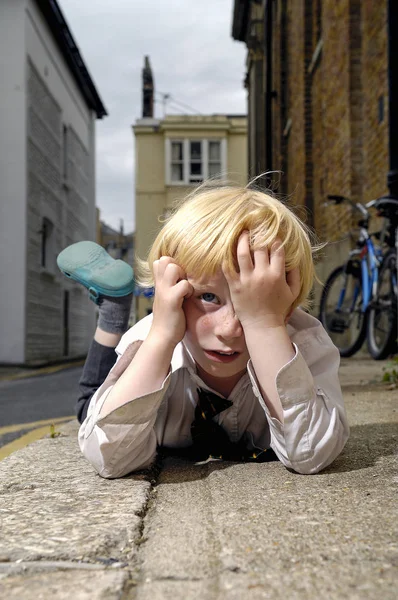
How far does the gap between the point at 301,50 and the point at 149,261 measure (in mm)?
11227

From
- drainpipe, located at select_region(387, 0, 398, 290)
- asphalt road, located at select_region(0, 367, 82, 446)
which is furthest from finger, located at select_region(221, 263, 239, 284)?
drainpipe, located at select_region(387, 0, 398, 290)

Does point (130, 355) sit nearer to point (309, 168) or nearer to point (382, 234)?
point (382, 234)

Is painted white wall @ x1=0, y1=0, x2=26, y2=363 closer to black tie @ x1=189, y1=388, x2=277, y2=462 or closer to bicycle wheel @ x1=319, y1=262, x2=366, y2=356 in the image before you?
bicycle wheel @ x1=319, y1=262, x2=366, y2=356

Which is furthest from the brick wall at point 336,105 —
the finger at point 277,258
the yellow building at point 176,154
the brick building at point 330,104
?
the yellow building at point 176,154

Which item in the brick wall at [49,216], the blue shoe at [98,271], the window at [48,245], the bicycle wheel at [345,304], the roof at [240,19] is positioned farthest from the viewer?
the roof at [240,19]

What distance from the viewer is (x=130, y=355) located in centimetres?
190

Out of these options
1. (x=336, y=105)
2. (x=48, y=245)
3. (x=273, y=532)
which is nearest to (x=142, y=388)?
(x=273, y=532)

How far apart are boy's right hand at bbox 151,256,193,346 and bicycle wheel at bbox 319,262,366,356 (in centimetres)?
457

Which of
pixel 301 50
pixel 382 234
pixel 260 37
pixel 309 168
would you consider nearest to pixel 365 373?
pixel 382 234

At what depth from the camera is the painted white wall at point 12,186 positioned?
14.4 m

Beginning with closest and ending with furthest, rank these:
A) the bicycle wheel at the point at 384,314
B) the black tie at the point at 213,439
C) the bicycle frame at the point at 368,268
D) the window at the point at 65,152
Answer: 1. the black tie at the point at 213,439
2. the bicycle wheel at the point at 384,314
3. the bicycle frame at the point at 368,268
4. the window at the point at 65,152

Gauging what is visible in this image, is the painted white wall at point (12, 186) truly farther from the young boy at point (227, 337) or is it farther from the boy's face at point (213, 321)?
the boy's face at point (213, 321)

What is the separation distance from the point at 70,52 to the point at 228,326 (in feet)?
63.1

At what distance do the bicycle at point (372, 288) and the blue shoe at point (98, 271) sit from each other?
2.71m
